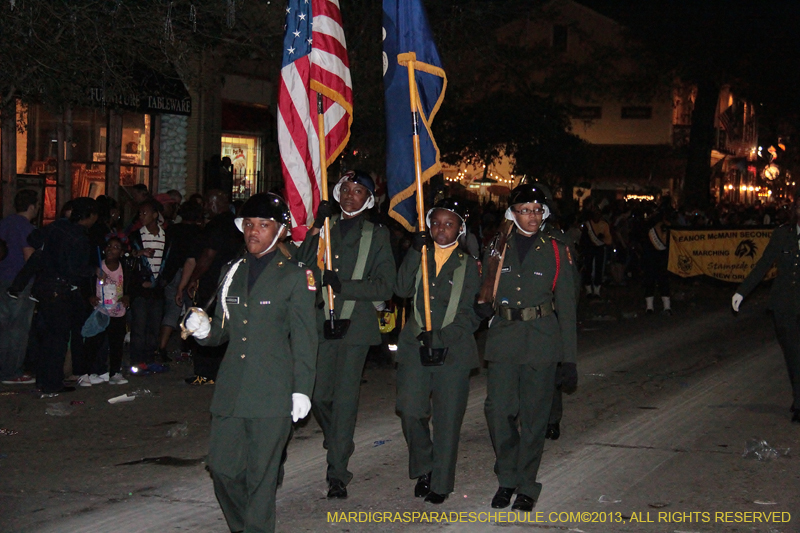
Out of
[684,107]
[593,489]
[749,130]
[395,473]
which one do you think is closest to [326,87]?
[395,473]

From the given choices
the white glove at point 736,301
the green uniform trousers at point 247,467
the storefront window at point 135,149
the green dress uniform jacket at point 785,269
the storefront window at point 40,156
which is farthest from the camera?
the storefront window at point 135,149

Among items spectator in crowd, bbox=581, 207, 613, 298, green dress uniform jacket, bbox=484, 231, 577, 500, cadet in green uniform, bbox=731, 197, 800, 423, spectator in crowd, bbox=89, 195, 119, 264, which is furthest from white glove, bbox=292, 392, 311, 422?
spectator in crowd, bbox=581, 207, 613, 298

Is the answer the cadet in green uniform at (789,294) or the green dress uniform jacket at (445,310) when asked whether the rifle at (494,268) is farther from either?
the cadet in green uniform at (789,294)

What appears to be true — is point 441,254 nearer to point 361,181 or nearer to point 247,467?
point 361,181

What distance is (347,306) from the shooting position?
21.7 ft

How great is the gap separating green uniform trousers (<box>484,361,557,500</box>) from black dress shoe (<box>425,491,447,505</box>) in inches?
16.2

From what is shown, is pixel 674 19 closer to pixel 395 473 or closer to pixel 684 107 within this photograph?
pixel 684 107

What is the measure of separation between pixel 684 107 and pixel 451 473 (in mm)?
48179

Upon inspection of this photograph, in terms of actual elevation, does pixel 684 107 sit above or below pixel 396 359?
above

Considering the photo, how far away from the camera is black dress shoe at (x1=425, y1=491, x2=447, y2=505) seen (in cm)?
644

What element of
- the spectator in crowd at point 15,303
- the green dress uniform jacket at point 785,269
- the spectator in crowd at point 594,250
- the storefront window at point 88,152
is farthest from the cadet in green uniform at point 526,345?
the spectator in crowd at point 594,250

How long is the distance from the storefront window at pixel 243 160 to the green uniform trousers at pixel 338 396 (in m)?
16.9

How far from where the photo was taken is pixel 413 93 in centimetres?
721

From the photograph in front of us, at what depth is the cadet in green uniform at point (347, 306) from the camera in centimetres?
652
